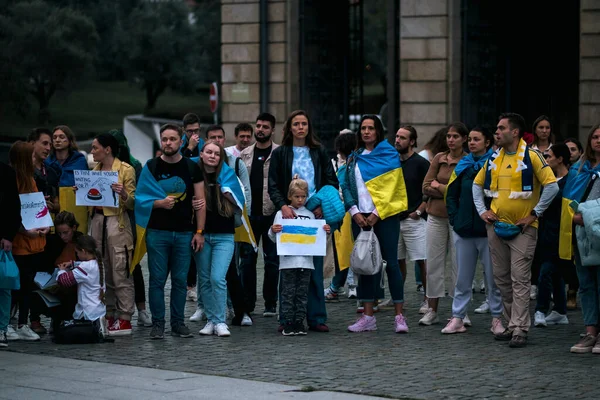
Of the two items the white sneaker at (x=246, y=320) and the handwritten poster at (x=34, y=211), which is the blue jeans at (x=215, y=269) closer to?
the white sneaker at (x=246, y=320)

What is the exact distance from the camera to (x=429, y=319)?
11906 millimetres

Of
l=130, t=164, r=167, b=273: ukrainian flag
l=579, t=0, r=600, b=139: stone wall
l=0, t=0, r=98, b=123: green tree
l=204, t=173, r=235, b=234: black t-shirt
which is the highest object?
l=0, t=0, r=98, b=123: green tree

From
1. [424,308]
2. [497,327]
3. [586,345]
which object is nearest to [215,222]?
[424,308]

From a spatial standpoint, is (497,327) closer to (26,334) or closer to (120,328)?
(120,328)

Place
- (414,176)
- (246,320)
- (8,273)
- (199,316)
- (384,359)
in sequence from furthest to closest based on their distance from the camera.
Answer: (414,176) < (199,316) < (246,320) < (8,273) < (384,359)

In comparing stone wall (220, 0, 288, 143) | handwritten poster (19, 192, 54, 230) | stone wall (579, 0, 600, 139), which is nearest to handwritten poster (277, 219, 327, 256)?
handwritten poster (19, 192, 54, 230)

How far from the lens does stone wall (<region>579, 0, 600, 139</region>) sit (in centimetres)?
2164

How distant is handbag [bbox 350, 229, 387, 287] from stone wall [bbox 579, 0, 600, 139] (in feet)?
36.9

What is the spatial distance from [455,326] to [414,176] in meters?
2.07

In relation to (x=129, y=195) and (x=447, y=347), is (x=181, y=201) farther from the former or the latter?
(x=447, y=347)

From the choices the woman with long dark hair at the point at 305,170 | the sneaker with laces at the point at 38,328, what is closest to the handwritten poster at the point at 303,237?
the woman with long dark hair at the point at 305,170

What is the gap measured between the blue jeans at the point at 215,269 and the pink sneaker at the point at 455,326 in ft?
6.90

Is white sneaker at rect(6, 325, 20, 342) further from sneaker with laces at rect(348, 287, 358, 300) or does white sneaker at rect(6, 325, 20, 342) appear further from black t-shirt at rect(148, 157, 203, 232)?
sneaker with laces at rect(348, 287, 358, 300)

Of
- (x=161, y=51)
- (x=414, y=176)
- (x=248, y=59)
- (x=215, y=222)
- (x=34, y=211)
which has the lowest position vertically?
(x=215, y=222)
